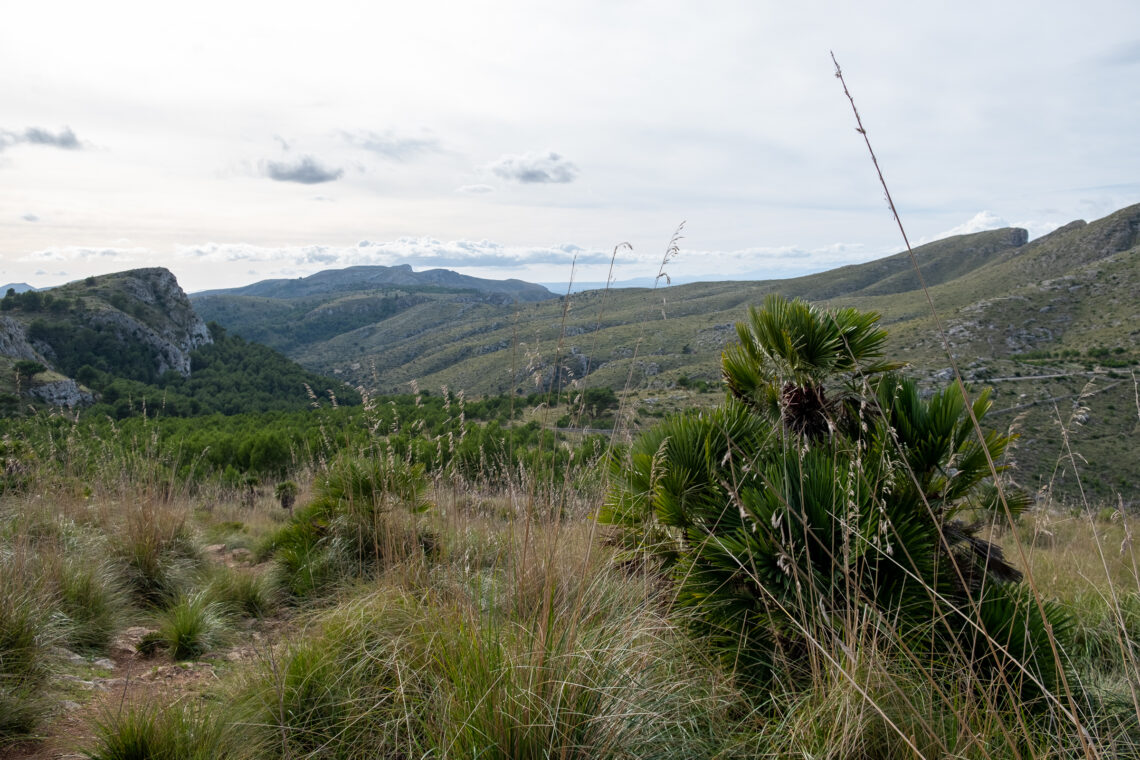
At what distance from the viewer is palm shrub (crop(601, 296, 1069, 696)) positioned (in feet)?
7.64

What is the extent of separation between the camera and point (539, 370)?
10.3ft

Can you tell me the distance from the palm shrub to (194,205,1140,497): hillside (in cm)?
50

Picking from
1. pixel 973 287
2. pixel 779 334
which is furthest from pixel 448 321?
pixel 779 334

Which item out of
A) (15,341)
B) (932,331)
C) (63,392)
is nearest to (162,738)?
(63,392)

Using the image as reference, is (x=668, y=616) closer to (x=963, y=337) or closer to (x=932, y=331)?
(x=932, y=331)

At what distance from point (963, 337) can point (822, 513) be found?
175 feet

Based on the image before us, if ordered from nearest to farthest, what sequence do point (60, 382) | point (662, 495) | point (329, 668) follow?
point (329, 668), point (662, 495), point (60, 382)

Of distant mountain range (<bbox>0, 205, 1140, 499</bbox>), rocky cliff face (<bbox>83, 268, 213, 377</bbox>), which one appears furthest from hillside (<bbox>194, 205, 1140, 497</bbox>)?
rocky cliff face (<bbox>83, 268, 213, 377</bbox>)

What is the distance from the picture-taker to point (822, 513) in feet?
8.45

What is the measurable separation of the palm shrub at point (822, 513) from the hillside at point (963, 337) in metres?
0.50

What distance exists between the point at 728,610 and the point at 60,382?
46916 millimetres

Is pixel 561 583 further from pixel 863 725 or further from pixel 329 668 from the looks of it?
pixel 863 725

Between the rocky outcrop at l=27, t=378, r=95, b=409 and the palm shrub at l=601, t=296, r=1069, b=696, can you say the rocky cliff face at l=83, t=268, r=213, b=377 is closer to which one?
the rocky outcrop at l=27, t=378, r=95, b=409

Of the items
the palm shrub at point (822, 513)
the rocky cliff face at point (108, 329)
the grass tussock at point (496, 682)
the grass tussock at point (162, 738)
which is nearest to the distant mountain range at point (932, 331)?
the rocky cliff face at point (108, 329)
